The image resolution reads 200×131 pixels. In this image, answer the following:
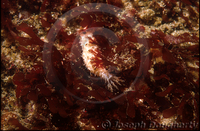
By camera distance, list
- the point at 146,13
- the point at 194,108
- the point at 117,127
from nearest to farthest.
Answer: the point at 194,108 < the point at 117,127 < the point at 146,13

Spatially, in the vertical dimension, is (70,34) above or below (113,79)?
above

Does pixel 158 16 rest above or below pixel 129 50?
above

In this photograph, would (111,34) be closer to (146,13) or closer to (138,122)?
(146,13)

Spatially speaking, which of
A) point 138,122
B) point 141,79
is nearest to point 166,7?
point 141,79

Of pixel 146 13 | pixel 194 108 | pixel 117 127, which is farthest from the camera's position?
pixel 146 13

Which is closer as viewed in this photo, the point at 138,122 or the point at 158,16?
the point at 138,122

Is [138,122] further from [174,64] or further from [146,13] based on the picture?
[146,13]

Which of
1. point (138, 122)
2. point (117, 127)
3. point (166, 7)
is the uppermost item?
point (166, 7)

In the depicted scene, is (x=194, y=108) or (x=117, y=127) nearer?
(x=194, y=108)

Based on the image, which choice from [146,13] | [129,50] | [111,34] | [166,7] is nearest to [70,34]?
[111,34]
